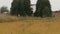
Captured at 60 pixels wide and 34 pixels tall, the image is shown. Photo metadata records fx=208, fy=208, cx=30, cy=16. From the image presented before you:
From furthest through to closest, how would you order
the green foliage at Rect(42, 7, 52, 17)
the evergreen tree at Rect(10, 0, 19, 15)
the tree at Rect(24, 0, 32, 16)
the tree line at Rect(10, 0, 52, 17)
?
the evergreen tree at Rect(10, 0, 19, 15) < the tree at Rect(24, 0, 32, 16) < the tree line at Rect(10, 0, 52, 17) < the green foliage at Rect(42, 7, 52, 17)

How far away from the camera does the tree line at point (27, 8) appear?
18731 mm

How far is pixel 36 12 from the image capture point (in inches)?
747

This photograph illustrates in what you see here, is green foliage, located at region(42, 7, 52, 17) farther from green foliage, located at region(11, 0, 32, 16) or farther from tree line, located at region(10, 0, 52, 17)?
green foliage, located at region(11, 0, 32, 16)

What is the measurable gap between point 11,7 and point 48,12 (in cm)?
400

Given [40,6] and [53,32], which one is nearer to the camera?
[53,32]

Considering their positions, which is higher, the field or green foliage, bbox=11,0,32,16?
green foliage, bbox=11,0,32,16

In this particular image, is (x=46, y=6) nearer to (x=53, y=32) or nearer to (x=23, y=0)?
(x=23, y=0)

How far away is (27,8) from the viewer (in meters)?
19.8

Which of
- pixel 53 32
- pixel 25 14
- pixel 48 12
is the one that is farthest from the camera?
Result: pixel 25 14

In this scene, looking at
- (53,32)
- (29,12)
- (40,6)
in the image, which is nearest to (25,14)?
(29,12)

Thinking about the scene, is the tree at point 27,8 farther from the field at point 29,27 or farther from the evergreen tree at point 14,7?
the field at point 29,27

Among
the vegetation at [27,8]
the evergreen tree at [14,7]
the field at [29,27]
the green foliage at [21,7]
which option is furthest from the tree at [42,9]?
the field at [29,27]

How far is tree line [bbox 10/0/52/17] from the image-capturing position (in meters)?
18.7

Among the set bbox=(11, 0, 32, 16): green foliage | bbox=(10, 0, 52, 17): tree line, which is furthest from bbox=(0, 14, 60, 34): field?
bbox=(11, 0, 32, 16): green foliage
